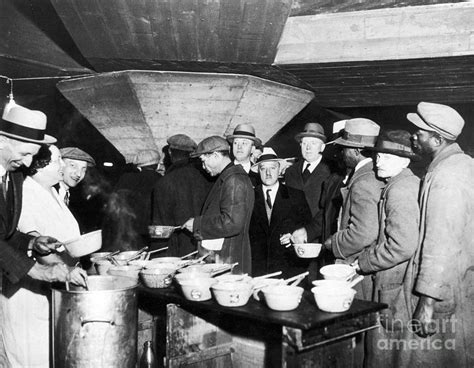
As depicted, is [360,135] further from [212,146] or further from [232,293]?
[232,293]

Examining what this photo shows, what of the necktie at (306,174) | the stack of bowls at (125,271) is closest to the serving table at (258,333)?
the stack of bowls at (125,271)

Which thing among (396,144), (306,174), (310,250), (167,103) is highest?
(167,103)

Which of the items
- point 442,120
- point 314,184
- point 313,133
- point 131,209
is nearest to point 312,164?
point 314,184

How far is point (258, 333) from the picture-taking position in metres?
3.69

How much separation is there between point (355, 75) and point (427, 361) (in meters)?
4.44

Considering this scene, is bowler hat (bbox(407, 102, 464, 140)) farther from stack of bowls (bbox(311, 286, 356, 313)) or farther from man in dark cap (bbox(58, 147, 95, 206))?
man in dark cap (bbox(58, 147, 95, 206))

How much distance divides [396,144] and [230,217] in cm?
151

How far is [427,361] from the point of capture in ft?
11.0

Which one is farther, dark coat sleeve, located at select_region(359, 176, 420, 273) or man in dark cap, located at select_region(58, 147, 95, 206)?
man in dark cap, located at select_region(58, 147, 95, 206)

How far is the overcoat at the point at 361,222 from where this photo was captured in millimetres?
3736

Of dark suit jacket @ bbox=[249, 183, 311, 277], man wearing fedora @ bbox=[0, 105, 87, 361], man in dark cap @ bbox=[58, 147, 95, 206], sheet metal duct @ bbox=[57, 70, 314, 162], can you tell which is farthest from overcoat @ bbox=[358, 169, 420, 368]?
man in dark cap @ bbox=[58, 147, 95, 206]

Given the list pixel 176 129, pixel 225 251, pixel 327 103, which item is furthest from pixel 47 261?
pixel 327 103

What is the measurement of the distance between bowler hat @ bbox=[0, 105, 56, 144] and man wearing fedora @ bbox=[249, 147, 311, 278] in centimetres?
250

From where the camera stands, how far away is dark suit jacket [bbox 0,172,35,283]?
3316mm
